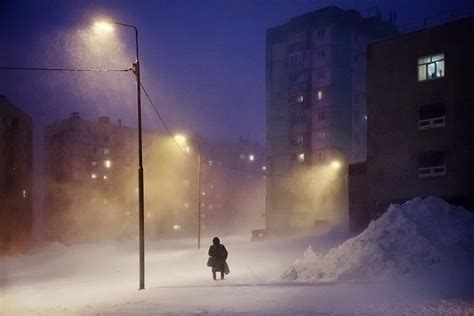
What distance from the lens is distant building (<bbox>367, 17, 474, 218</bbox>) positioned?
26.0 m

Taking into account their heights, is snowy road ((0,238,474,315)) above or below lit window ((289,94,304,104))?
below

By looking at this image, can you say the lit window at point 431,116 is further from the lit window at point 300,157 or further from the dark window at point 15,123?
the dark window at point 15,123

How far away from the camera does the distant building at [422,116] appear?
2597cm

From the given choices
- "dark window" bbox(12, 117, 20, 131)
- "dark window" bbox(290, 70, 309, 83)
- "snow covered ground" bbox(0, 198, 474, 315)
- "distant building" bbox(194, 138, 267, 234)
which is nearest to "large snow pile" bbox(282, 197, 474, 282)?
"snow covered ground" bbox(0, 198, 474, 315)

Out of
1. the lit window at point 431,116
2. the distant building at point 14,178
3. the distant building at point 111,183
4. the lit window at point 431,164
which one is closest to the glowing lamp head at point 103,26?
the lit window at point 431,116

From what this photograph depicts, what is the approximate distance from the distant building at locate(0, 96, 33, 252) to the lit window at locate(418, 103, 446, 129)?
38177mm

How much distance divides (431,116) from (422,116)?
514 mm

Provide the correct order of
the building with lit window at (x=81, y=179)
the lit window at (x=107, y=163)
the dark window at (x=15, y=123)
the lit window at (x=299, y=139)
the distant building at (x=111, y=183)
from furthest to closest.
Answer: the lit window at (x=107, y=163) < the distant building at (x=111, y=183) < the building with lit window at (x=81, y=179) < the lit window at (x=299, y=139) < the dark window at (x=15, y=123)

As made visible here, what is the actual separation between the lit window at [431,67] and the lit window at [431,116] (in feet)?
5.29

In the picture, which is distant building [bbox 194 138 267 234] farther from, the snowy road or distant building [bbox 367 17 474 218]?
the snowy road

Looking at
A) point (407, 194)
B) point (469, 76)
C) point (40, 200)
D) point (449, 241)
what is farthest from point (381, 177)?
point (40, 200)

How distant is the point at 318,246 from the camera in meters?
30.0

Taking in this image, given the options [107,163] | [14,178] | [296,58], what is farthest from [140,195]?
[107,163]

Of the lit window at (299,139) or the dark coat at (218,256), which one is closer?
the dark coat at (218,256)
